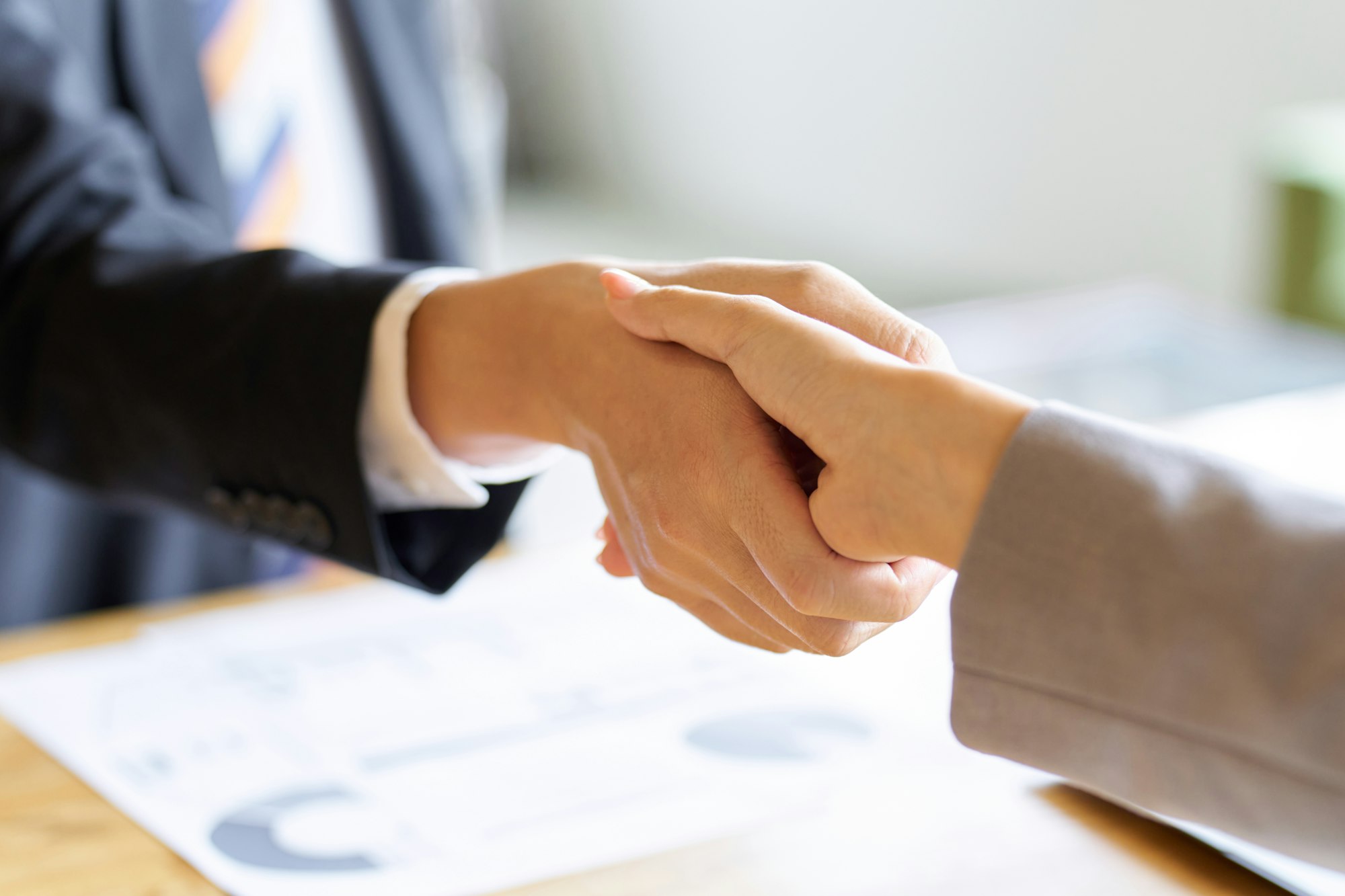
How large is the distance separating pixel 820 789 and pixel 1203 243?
3720 millimetres

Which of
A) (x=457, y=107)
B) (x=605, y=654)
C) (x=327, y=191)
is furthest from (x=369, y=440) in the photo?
(x=457, y=107)

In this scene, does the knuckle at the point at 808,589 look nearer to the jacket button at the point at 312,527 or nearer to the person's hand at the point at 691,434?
the person's hand at the point at 691,434

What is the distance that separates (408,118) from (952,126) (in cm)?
380

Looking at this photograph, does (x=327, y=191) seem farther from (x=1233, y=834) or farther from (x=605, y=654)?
(x=1233, y=834)

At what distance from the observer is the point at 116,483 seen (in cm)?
89

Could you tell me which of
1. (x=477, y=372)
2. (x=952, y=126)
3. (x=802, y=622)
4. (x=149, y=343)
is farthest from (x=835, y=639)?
(x=952, y=126)

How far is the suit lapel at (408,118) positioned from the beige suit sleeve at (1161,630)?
38.7 inches

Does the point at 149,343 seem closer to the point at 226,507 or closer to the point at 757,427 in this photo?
the point at 226,507

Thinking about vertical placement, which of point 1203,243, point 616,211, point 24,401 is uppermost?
point 24,401

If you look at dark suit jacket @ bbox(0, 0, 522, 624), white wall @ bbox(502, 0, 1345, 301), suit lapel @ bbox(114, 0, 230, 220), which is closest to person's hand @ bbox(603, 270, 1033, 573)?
dark suit jacket @ bbox(0, 0, 522, 624)

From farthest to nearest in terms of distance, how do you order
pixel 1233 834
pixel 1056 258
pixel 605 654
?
pixel 1056 258, pixel 605 654, pixel 1233 834

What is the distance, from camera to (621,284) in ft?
2.06

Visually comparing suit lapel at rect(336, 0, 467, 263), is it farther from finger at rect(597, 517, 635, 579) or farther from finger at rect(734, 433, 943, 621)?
finger at rect(734, 433, 943, 621)

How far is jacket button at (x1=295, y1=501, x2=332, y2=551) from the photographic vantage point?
30.6 inches
